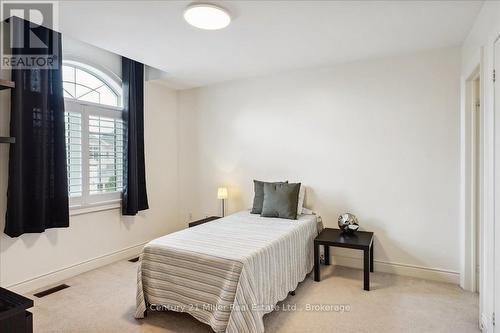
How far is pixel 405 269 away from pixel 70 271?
376 centimetres

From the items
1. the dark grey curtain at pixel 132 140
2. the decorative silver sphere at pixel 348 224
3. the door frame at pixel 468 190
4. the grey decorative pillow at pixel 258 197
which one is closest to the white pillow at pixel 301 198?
the grey decorative pillow at pixel 258 197

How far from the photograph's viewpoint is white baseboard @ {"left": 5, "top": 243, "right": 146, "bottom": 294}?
2.89 metres

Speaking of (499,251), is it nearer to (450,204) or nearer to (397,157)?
(450,204)

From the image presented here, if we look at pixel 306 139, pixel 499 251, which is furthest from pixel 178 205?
pixel 499 251

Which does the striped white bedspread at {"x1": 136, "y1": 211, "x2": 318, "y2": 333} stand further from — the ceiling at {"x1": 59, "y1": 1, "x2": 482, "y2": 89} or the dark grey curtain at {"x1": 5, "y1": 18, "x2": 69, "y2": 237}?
the ceiling at {"x1": 59, "y1": 1, "x2": 482, "y2": 89}

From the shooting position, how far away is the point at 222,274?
84.0 inches

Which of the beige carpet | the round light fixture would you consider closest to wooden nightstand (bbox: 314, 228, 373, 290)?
the beige carpet

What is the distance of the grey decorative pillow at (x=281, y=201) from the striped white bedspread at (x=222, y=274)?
0.53m

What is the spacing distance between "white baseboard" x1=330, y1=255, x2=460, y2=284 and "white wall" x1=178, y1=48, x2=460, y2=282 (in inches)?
0.4

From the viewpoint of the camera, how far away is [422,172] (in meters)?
3.25

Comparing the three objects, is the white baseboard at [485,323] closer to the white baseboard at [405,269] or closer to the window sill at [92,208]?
the white baseboard at [405,269]

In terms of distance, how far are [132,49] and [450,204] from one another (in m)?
3.77

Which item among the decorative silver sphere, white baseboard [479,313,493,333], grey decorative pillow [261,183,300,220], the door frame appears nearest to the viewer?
white baseboard [479,313,493,333]

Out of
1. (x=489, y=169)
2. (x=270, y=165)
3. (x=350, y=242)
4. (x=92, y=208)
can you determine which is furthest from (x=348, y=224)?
(x=92, y=208)
